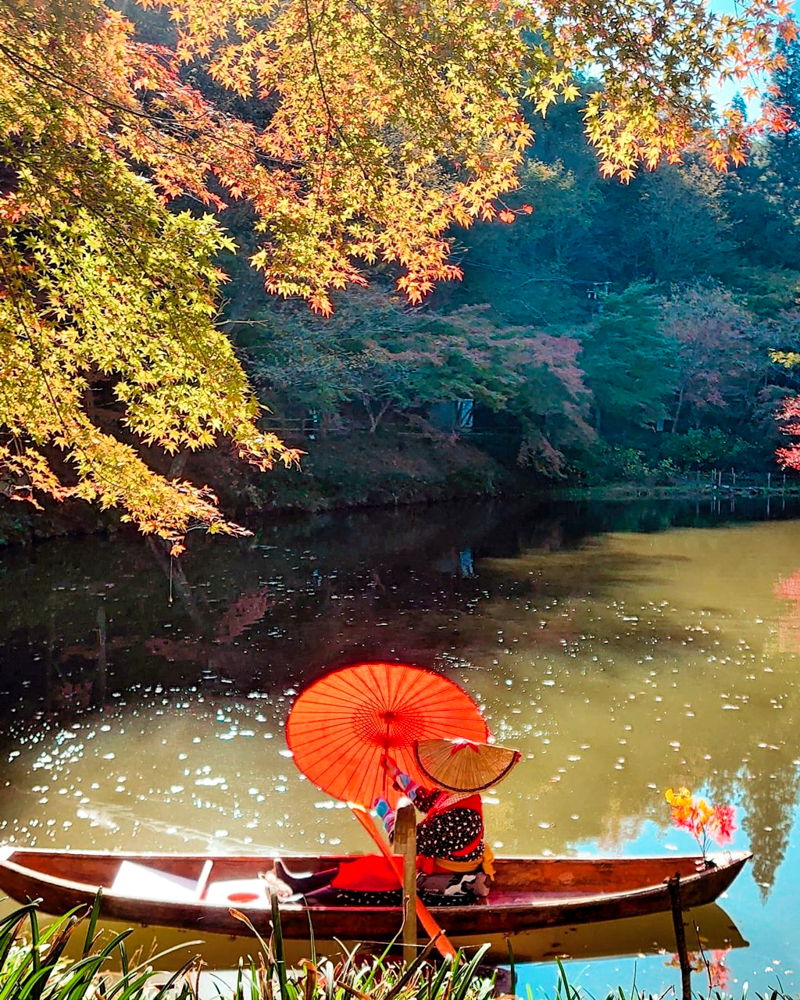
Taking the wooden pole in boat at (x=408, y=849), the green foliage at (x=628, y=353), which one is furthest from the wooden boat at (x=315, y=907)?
the green foliage at (x=628, y=353)

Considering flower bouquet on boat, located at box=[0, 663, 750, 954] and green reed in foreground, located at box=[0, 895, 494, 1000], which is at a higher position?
green reed in foreground, located at box=[0, 895, 494, 1000]

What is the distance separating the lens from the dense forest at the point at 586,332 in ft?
65.8

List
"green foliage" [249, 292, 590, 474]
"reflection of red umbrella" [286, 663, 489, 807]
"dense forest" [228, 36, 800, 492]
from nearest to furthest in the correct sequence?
"reflection of red umbrella" [286, 663, 489, 807]
"green foliage" [249, 292, 590, 474]
"dense forest" [228, 36, 800, 492]

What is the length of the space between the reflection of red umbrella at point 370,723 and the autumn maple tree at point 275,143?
1.74 meters

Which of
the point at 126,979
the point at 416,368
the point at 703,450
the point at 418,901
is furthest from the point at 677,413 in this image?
the point at 126,979

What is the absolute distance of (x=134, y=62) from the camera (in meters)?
4.97

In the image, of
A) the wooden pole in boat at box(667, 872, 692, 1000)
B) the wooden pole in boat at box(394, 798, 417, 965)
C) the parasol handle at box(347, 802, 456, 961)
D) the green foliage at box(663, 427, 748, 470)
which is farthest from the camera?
the green foliage at box(663, 427, 748, 470)

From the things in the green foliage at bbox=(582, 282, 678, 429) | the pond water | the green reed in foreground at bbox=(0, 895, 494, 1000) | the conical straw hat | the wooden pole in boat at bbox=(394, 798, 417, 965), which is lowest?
the pond water

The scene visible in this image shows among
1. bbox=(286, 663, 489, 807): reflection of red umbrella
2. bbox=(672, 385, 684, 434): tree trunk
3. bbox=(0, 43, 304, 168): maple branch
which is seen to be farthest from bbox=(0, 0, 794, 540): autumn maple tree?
bbox=(672, 385, 684, 434): tree trunk

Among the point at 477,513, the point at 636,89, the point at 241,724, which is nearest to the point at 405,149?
the point at 636,89

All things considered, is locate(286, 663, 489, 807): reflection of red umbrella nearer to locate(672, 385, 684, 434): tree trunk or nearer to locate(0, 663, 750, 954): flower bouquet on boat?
locate(0, 663, 750, 954): flower bouquet on boat

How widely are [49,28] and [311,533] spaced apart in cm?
1397

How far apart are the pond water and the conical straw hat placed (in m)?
0.99

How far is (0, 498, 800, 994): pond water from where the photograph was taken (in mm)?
5438
